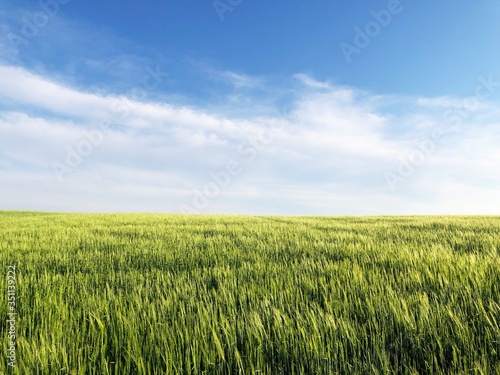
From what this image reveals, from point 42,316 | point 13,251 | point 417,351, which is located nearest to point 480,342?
point 417,351

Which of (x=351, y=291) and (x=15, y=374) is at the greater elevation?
(x=351, y=291)

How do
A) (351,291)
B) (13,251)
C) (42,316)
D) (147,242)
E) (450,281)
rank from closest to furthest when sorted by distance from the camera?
(42,316) < (351,291) < (450,281) < (13,251) < (147,242)

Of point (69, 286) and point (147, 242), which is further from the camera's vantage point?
point (147, 242)

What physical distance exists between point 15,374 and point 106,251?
417 cm

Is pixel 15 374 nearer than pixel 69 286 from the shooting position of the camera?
Yes

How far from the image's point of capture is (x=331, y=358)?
1774mm

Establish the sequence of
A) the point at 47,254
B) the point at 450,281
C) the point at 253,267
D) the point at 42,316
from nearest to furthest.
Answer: the point at 42,316 < the point at 450,281 < the point at 253,267 < the point at 47,254

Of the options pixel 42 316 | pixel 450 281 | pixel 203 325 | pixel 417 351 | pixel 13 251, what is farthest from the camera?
pixel 13 251

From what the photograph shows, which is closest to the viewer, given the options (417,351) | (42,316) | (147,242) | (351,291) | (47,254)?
(417,351)

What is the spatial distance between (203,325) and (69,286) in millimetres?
2140

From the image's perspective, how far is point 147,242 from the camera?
21.0 ft

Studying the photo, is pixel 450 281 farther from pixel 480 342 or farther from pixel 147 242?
pixel 147 242

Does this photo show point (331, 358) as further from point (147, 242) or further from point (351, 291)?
point (147, 242)

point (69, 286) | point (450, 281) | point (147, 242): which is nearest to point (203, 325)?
point (69, 286)
